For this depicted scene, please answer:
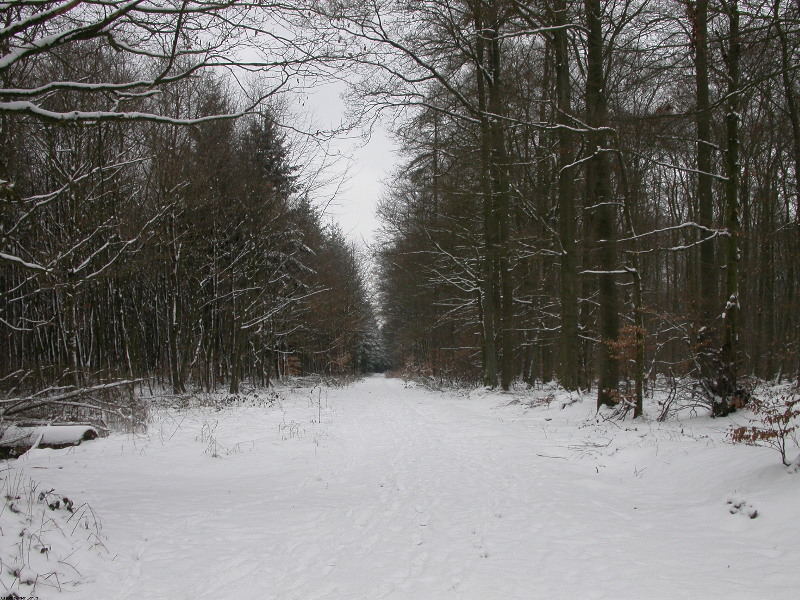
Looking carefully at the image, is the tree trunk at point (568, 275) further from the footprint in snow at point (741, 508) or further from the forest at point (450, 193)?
the footprint in snow at point (741, 508)

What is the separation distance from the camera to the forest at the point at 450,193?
807 centimetres

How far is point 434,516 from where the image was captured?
555 centimetres

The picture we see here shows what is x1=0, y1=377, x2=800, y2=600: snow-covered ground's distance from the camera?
3908 millimetres

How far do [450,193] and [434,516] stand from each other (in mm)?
15093

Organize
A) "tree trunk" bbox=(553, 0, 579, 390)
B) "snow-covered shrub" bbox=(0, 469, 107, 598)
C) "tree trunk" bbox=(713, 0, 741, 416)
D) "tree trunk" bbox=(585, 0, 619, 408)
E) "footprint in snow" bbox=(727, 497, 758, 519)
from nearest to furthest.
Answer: "snow-covered shrub" bbox=(0, 469, 107, 598), "footprint in snow" bbox=(727, 497, 758, 519), "tree trunk" bbox=(713, 0, 741, 416), "tree trunk" bbox=(585, 0, 619, 408), "tree trunk" bbox=(553, 0, 579, 390)

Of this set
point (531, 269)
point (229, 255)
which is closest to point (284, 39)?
point (229, 255)

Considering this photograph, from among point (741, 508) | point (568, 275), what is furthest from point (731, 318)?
point (568, 275)

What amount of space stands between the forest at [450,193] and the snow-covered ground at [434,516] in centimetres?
170

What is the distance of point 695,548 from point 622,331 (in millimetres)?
6050

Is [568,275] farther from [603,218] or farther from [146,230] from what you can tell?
[146,230]

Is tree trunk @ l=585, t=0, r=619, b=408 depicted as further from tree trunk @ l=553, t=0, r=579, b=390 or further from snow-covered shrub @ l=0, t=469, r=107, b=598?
snow-covered shrub @ l=0, t=469, r=107, b=598

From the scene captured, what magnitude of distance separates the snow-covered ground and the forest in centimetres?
170

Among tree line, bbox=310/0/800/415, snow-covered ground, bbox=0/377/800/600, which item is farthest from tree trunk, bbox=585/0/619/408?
snow-covered ground, bbox=0/377/800/600

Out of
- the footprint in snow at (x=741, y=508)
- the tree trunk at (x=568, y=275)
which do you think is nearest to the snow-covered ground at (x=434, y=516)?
the footprint in snow at (x=741, y=508)
